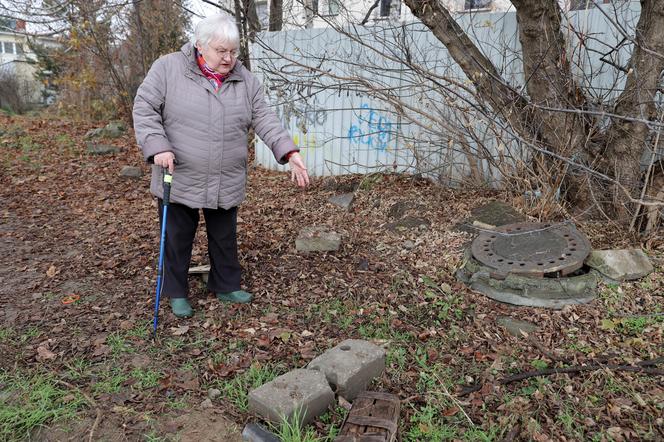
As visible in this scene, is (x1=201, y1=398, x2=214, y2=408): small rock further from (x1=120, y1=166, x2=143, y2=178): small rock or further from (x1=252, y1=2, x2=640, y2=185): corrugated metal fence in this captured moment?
(x1=120, y1=166, x2=143, y2=178): small rock

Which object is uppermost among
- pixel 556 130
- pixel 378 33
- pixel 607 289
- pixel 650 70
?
pixel 378 33

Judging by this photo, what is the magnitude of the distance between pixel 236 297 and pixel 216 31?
6.08 feet

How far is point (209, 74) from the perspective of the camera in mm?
3283

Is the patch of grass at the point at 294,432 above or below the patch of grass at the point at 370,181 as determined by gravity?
below

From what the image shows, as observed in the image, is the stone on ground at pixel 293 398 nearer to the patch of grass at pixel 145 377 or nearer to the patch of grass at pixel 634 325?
the patch of grass at pixel 145 377

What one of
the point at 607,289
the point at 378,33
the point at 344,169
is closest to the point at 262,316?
the point at 607,289

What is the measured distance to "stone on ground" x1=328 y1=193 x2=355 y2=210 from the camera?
232 inches

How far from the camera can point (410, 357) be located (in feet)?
10.4

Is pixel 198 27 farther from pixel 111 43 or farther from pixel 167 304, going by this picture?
pixel 111 43

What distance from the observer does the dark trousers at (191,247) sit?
350cm

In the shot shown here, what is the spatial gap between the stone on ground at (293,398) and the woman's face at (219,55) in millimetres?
1908

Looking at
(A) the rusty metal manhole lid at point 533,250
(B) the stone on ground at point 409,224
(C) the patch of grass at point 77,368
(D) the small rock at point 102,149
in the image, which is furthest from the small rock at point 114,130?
(A) the rusty metal manhole lid at point 533,250

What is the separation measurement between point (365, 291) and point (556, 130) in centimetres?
254

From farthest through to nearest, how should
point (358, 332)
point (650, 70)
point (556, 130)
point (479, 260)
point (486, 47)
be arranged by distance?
point (486, 47), point (556, 130), point (650, 70), point (479, 260), point (358, 332)
